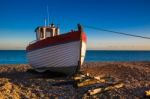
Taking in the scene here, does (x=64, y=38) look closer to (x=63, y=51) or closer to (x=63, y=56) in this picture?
(x=63, y=51)

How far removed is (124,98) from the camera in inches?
508

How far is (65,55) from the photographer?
60.7 feet

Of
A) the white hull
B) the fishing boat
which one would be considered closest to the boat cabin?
the fishing boat

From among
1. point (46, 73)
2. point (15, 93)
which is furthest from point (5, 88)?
point (46, 73)

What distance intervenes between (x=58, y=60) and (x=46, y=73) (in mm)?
3089

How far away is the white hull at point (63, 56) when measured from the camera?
18234 mm

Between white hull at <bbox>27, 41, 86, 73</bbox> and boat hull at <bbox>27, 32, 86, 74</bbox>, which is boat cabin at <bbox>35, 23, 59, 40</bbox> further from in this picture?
white hull at <bbox>27, 41, 86, 73</bbox>

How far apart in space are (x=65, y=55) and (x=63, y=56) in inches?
7.4

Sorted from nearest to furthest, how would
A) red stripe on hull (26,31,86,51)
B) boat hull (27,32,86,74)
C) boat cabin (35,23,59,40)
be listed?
red stripe on hull (26,31,86,51) → boat hull (27,32,86,74) → boat cabin (35,23,59,40)

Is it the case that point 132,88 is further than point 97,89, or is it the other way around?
point 132,88

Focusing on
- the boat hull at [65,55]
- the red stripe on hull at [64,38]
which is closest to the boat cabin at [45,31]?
the boat hull at [65,55]

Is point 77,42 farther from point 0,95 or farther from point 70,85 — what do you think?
point 0,95

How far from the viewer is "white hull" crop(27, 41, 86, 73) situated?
59.8 feet

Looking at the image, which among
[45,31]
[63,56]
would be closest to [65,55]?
[63,56]
